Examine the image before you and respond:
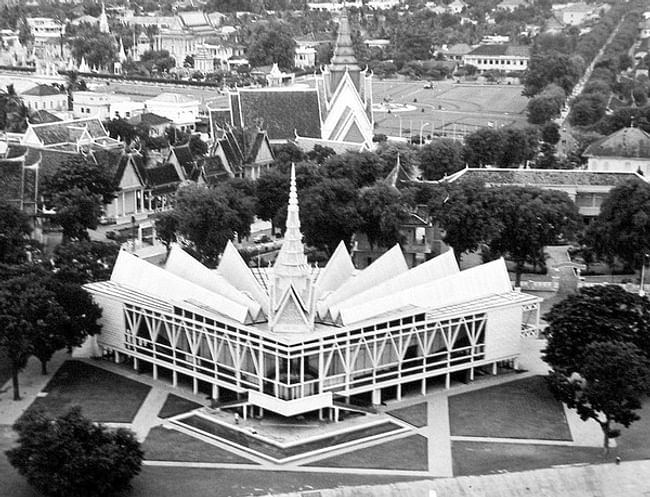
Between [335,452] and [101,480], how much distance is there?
7967 mm

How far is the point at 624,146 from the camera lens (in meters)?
77.1

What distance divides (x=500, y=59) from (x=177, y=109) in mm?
66813

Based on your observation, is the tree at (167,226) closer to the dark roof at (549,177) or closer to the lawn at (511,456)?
the dark roof at (549,177)

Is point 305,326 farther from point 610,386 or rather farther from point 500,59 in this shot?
point 500,59

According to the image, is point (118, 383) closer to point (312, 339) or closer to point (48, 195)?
point (312, 339)

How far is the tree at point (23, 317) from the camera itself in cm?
4094

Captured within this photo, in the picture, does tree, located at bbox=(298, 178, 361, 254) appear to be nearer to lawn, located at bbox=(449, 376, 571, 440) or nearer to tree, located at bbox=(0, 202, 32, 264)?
tree, located at bbox=(0, 202, 32, 264)

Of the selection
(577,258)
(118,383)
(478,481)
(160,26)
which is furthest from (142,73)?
(478,481)

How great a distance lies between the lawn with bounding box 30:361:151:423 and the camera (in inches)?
1603

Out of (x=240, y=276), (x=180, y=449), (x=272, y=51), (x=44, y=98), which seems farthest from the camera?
(x=272, y=51)

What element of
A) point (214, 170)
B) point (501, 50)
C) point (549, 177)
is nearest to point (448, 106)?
point (501, 50)

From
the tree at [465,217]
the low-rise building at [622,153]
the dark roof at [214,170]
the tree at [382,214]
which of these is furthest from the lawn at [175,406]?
the low-rise building at [622,153]

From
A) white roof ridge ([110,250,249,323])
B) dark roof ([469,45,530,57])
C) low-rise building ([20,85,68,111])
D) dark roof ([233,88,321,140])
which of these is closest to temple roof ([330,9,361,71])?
dark roof ([233,88,321,140])

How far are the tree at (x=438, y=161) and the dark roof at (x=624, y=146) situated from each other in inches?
355
